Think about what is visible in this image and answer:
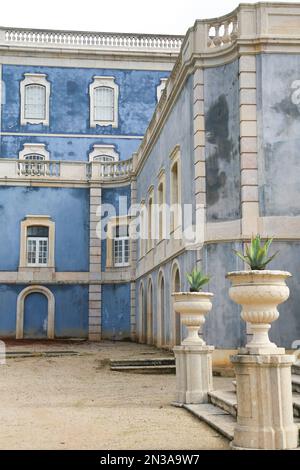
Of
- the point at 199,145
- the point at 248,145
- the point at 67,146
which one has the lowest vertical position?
the point at 248,145

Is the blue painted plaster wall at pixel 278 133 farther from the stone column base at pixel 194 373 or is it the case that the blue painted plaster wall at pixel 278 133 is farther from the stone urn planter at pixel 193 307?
the stone column base at pixel 194 373

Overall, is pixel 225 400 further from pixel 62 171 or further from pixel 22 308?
pixel 62 171

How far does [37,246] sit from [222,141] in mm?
14133

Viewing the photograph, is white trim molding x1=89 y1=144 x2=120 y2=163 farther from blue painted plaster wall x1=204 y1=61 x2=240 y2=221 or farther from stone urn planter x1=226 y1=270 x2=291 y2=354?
stone urn planter x1=226 y1=270 x2=291 y2=354

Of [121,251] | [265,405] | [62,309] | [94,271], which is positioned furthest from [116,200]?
[265,405]

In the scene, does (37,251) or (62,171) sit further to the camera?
(62,171)

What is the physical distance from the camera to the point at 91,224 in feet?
88.0

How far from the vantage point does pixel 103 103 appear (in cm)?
3092

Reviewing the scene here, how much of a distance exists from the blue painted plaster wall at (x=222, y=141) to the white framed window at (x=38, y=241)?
13468mm

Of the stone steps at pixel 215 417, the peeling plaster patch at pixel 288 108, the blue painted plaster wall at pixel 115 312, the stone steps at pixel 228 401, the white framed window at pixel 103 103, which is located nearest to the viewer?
the stone steps at pixel 215 417

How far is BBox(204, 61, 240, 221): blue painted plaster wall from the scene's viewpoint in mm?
14122

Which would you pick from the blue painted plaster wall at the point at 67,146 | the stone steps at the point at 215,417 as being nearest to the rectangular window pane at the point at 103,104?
the blue painted plaster wall at the point at 67,146

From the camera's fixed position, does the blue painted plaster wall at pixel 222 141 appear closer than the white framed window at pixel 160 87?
Yes

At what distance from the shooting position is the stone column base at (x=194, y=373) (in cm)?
890
